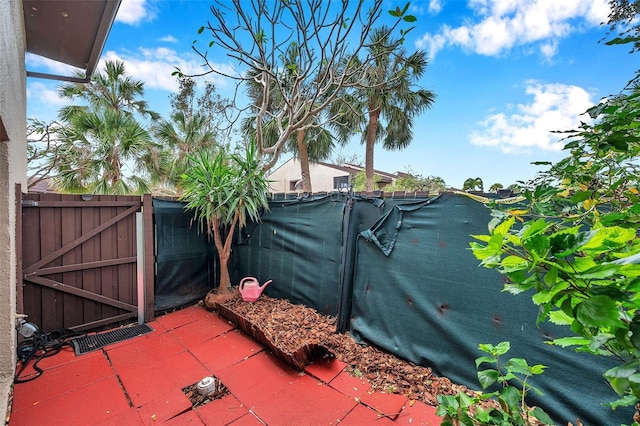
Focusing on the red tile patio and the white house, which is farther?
the white house

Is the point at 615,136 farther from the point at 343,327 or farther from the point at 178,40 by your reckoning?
the point at 178,40

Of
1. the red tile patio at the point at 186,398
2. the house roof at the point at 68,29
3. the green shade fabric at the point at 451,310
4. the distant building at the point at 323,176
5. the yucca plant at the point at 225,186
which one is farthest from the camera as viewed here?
the distant building at the point at 323,176

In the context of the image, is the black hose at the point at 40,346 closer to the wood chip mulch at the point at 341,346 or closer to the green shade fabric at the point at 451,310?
the wood chip mulch at the point at 341,346

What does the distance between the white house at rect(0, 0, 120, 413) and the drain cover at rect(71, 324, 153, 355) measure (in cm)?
53

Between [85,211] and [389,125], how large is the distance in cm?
802

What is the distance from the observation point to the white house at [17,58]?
188 centimetres

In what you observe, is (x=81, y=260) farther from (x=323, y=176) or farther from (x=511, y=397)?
(x=323, y=176)

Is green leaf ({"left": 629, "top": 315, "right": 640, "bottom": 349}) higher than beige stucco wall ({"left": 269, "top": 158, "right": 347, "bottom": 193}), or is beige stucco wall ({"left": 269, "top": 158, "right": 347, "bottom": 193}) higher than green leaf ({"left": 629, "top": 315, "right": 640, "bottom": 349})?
beige stucco wall ({"left": 269, "top": 158, "right": 347, "bottom": 193})

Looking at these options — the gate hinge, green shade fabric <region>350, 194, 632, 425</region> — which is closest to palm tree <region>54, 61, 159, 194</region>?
the gate hinge

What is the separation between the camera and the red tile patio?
5.79 ft

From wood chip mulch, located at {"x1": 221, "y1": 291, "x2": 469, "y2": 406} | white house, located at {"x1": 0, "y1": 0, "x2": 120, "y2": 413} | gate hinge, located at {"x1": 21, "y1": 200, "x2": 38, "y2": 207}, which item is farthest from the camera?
gate hinge, located at {"x1": 21, "y1": 200, "x2": 38, "y2": 207}

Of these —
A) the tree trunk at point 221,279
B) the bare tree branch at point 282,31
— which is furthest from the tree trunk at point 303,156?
the tree trunk at point 221,279

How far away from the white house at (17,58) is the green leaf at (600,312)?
2855 millimetres

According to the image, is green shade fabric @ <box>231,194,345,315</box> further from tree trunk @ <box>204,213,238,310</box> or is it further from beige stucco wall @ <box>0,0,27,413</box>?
beige stucco wall @ <box>0,0,27,413</box>
